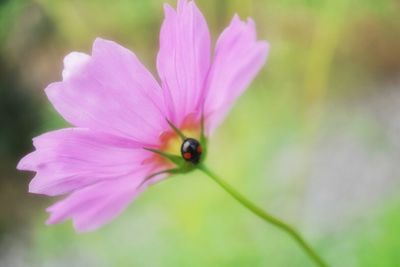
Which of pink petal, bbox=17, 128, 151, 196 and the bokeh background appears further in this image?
the bokeh background

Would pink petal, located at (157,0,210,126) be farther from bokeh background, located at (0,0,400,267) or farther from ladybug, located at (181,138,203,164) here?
bokeh background, located at (0,0,400,267)

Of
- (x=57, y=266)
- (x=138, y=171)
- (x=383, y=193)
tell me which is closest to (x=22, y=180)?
(x=57, y=266)

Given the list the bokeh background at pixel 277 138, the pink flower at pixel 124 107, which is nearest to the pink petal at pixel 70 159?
the pink flower at pixel 124 107

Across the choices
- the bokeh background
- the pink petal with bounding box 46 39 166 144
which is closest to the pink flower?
the pink petal with bounding box 46 39 166 144

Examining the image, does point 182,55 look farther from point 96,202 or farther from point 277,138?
point 277,138

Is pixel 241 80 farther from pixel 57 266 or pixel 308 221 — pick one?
pixel 57 266

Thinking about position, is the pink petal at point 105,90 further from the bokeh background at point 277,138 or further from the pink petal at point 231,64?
the bokeh background at point 277,138
